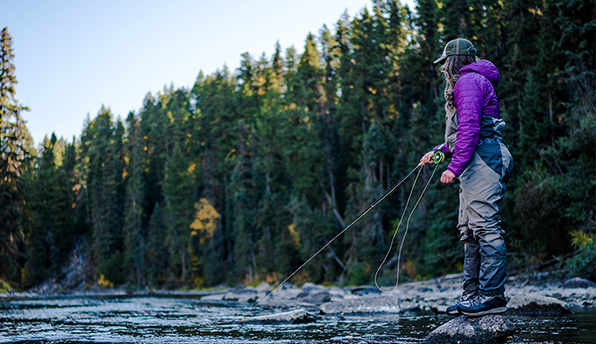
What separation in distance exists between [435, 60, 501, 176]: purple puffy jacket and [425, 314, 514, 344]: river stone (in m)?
1.26

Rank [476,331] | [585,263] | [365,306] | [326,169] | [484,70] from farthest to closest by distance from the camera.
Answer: [326,169] < [585,263] < [365,306] < [484,70] < [476,331]

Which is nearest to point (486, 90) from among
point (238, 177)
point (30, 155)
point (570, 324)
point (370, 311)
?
point (570, 324)

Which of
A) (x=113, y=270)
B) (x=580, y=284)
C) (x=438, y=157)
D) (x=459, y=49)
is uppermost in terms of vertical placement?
(x=459, y=49)

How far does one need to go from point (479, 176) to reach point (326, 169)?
116ft

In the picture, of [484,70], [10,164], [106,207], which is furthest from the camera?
[106,207]

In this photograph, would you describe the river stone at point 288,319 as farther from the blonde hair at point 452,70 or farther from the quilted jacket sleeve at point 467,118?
the blonde hair at point 452,70

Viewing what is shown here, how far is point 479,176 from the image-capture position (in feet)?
12.5

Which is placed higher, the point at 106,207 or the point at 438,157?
the point at 106,207

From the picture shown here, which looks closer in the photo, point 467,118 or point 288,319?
point 467,118

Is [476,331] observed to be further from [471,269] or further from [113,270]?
[113,270]

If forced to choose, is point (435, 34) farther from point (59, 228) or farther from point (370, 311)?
point (59, 228)

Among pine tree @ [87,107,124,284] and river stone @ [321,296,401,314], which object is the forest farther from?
river stone @ [321,296,401,314]

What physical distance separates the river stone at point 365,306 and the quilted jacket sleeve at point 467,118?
5.17m

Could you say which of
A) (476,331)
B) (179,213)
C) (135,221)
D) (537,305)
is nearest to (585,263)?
(537,305)
